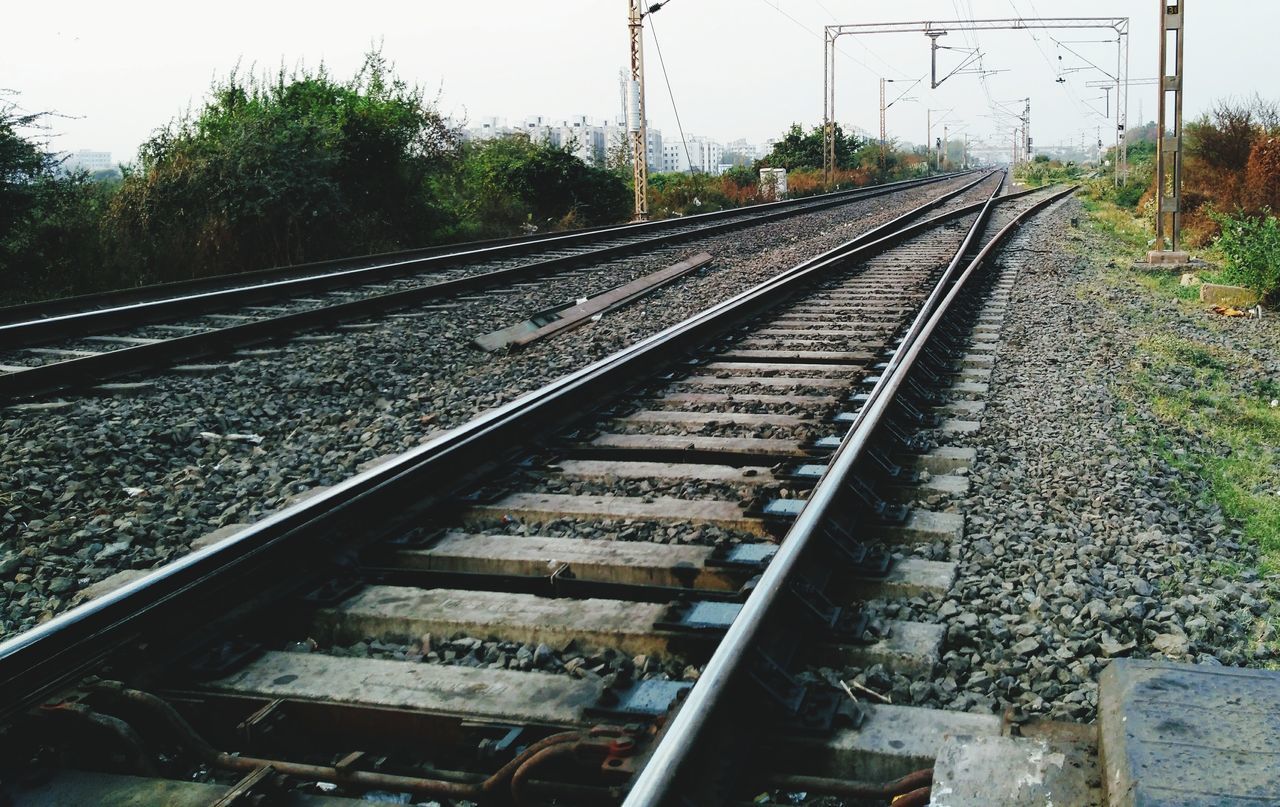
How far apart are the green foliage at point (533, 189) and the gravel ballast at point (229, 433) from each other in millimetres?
14512

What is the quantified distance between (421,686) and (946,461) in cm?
290

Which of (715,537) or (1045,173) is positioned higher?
(1045,173)

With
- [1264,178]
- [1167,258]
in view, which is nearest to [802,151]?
[1264,178]

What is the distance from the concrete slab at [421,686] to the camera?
8.70 ft

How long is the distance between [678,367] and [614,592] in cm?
378

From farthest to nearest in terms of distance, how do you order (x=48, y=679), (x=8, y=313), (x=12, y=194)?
(x=12, y=194)
(x=8, y=313)
(x=48, y=679)

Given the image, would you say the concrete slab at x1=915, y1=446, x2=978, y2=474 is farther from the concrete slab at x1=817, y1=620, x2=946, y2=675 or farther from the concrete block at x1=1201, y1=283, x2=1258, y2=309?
the concrete block at x1=1201, y1=283, x2=1258, y2=309

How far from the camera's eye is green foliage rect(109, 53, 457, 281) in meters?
15.2

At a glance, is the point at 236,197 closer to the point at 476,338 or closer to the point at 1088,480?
the point at 476,338

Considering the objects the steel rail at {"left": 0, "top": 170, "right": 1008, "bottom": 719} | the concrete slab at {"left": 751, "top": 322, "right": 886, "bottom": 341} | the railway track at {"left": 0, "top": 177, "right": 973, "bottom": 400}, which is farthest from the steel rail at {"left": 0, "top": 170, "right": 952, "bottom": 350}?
the steel rail at {"left": 0, "top": 170, "right": 1008, "bottom": 719}

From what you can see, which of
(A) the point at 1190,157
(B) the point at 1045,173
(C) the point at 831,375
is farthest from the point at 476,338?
(B) the point at 1045,173

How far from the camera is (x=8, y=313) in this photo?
10156 millimetres

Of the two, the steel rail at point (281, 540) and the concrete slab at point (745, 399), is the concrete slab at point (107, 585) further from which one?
the concrete slab at point (745, 399)

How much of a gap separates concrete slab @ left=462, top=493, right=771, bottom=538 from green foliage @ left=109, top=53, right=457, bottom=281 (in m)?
12.1
